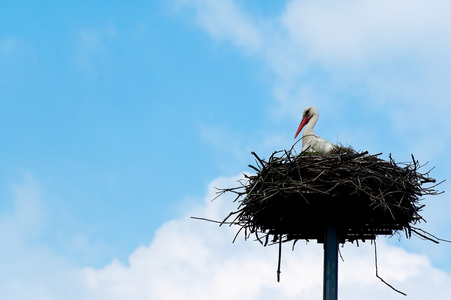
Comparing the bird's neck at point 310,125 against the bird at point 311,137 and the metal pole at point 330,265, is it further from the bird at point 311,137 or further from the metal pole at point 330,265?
the metal pole at point 330,265

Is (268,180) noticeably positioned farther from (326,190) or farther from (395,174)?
(395,174)

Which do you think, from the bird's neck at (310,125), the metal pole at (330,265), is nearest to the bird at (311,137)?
the bird's neck at (310,125)

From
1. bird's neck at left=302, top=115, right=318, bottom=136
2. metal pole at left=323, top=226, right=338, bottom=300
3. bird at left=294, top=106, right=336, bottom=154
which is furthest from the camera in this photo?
bird's neck at left=302, top=115, right=318, bottom=136

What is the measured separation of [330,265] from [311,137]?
2.56 m

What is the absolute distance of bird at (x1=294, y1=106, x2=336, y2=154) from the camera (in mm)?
9070

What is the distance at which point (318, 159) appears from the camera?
7836 millimetres

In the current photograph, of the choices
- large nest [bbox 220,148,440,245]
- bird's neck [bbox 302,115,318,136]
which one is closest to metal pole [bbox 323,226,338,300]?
large nest [bbox 220,148,440,245]

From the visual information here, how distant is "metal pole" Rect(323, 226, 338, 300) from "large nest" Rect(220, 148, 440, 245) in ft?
0.45

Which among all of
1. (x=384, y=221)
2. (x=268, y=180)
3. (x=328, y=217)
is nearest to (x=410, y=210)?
(x=384, y=221)

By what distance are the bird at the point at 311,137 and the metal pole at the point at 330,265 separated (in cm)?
129

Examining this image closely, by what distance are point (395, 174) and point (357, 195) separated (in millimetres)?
574

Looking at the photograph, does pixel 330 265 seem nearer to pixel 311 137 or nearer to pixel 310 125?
pixel 311 137

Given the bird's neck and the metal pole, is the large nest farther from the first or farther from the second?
the bird's neck

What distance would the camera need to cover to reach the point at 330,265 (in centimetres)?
730
